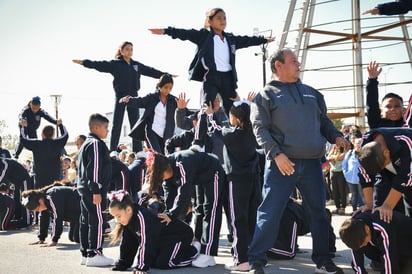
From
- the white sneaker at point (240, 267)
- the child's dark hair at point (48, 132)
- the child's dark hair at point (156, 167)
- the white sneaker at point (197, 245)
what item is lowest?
the white sneaker at point (240, 267)

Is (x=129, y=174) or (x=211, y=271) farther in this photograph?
(x=129, y=174)

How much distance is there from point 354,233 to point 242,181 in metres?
1.83

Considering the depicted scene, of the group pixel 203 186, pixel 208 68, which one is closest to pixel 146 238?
pixel 203 186

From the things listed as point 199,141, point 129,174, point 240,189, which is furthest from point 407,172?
point 129,174

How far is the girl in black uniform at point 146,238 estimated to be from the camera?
5902mm

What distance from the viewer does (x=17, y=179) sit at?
1151 centimetres

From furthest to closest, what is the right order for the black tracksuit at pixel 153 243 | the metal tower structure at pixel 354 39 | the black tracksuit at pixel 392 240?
the metal tower structure at pixel 354 39 < the black tracksuit at pixel 153 243 < the black tracksuit at pixel 392 240

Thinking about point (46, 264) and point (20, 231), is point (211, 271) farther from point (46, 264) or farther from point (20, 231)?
point (20, 231)

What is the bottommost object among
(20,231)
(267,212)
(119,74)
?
(20,231)

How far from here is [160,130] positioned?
9.09m

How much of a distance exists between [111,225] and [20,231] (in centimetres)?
180

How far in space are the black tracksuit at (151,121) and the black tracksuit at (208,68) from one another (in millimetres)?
1201

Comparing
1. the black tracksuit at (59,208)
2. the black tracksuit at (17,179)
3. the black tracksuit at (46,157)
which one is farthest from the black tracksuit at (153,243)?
the black tracksuit at (17,179)

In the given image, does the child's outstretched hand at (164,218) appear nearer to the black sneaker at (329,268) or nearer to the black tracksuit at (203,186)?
the black tracksuit at (203,186)
